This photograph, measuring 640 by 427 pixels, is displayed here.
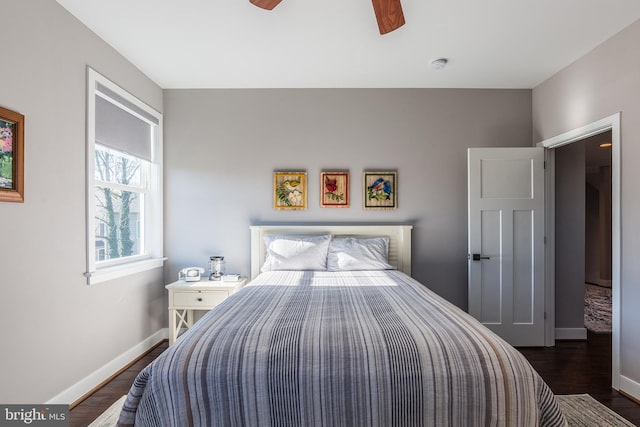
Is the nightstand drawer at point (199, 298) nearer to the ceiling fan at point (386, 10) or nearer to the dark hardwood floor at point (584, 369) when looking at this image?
the ceiling fan at point (386, 10)

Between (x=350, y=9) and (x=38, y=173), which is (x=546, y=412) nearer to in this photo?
(x=350, y=9)

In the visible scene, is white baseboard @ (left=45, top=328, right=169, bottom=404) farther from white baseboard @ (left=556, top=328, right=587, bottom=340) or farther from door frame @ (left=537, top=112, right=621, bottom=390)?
white baseboard @ (left=556, top=328, right=587, bottom=340)

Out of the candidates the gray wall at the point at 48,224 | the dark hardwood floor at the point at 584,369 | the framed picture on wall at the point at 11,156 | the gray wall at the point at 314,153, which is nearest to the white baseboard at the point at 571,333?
the dark hardwood floor at the point at 584,369

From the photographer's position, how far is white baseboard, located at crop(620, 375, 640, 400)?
2.29m

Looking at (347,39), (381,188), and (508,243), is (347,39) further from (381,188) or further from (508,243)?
(508,243)

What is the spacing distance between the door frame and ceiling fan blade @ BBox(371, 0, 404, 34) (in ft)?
6.35

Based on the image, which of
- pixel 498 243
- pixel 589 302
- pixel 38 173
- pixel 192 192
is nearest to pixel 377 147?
pixel 498 243

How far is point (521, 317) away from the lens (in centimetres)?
326

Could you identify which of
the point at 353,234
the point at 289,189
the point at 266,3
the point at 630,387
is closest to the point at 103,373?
the point at 289,189

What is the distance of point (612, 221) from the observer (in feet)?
8.11

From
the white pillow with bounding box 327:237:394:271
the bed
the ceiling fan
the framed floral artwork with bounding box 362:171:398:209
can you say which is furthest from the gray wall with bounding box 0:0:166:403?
the framed floral artwork with bounding box 362:171:398:209

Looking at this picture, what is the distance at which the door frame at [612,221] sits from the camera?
2459mm

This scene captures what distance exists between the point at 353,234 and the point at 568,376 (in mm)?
2101

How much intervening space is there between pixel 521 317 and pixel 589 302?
8.33 feet
